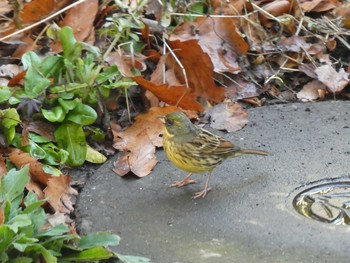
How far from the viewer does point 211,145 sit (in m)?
5.77

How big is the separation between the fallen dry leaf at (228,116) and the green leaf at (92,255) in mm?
2173

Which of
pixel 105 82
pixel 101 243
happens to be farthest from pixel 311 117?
pixel 101 243

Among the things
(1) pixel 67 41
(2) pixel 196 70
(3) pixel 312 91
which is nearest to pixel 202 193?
(2) pixel 196 70

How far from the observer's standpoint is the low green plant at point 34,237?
450 centimetres

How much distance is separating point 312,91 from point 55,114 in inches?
97.7

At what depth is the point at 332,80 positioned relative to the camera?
7.25 m

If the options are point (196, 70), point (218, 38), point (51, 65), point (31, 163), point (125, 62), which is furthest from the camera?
point (218, 38)

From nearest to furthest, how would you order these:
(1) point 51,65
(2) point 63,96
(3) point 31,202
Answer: (3) point 31,202 < (2) point 63,96 < (1) point 51,65

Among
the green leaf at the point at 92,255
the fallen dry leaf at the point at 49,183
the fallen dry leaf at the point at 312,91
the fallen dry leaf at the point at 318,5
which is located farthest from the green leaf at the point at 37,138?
the fallen dry leaf at the point at 318,5

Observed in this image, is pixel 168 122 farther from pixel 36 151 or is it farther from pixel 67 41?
pixel 67 41

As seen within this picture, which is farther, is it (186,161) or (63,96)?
(63,96)

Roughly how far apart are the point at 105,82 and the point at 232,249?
2.17 m

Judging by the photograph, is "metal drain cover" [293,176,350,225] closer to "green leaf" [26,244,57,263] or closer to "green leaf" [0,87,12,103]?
"green leaf" [26,244,57,263]

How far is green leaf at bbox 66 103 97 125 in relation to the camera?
6074 millimetres
